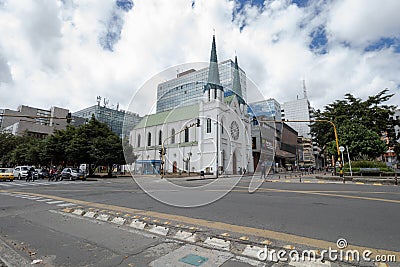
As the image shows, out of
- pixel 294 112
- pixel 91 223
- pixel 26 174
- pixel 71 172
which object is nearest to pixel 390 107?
pixel 91 223

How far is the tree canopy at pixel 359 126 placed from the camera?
91.5 ft

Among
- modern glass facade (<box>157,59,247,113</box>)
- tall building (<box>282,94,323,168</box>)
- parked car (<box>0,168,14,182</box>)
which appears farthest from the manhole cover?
tall building (<box>282,94,323,168</box>)

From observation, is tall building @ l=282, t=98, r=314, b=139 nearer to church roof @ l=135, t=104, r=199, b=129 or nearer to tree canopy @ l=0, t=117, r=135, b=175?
tree canopy @ l=0, t=117, r=135, b=175

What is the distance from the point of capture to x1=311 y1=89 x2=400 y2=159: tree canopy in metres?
27.9

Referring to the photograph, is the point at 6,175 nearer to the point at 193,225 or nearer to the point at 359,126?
the point at 193,225

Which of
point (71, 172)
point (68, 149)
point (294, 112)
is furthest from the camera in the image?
point (294, 112)

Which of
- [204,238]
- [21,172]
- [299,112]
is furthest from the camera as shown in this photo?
[299,112]

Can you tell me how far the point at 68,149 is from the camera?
32000 millimetres

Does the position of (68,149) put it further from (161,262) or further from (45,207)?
(161,262)

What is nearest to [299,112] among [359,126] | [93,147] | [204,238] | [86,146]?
[359,126]

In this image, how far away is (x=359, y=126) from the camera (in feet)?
95.7

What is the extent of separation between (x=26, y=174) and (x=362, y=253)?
3681 centimetres

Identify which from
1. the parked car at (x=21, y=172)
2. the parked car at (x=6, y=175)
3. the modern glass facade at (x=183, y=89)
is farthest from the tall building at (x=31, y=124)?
the modern glass facade at (x=183, y=89)

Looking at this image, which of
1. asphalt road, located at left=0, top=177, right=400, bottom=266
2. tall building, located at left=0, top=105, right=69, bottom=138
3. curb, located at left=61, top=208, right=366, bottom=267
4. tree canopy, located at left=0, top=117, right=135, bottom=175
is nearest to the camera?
curb, located at left=61, top=208, right=366, bottom=267
